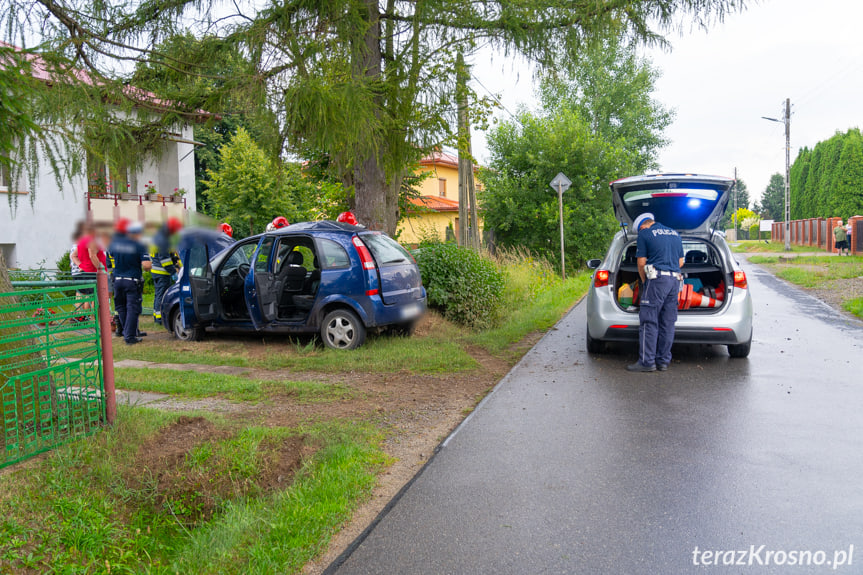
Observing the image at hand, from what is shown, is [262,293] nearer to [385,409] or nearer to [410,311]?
[410,311]

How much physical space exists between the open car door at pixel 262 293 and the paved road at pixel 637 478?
12.1ft

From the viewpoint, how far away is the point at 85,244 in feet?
2.91

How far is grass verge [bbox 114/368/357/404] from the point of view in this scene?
6.73 metres

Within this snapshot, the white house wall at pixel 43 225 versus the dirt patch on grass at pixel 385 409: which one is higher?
the white house wall at pixel 43 225

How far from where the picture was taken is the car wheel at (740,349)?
8498 mm

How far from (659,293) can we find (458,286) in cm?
416

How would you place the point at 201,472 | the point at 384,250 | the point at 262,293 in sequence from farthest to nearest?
the point at 384,250 < the point at 262,293 < the point at 201,472

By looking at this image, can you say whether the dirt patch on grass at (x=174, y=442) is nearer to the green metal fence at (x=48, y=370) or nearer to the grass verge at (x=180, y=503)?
the grass verge at (x=180, y=503)

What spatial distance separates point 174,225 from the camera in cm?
88

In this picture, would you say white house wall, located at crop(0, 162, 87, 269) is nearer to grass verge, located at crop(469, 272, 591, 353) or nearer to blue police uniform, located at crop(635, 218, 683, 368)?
blue police uniform, located at crop(635, 218, 683, 368)

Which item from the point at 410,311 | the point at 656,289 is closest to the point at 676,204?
the point at 656,289

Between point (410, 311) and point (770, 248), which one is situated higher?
point (770, 248)

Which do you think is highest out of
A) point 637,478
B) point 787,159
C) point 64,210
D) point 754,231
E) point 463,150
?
point 787,159

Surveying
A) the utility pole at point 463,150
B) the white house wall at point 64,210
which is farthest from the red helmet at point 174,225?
the utility pole at point 463,150
